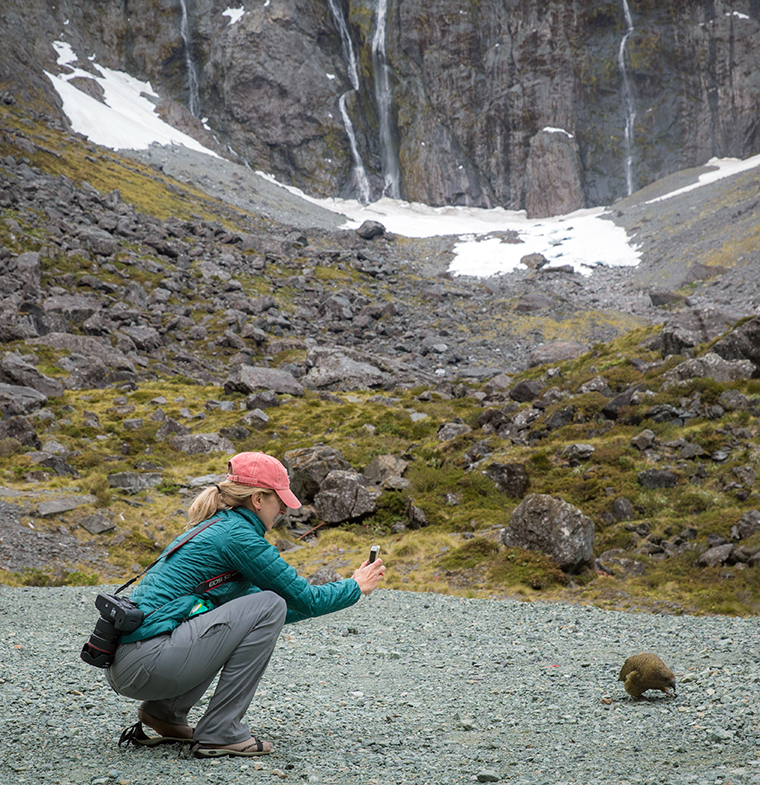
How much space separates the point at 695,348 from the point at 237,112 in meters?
98.7

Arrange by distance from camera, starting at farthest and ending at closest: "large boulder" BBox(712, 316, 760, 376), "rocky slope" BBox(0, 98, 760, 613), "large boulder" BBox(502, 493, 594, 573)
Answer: "large boulder" BBox(712, 316, 760, 376) → "rocky slope" BBox(0, 98, 760, 613) → "large boulder" BBox(502, 493, 594, 573)

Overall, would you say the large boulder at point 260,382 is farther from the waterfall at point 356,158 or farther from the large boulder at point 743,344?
the waterfall at point 356,158

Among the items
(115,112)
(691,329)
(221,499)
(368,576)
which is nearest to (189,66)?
(115,112)

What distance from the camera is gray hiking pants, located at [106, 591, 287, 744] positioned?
13.1 feet

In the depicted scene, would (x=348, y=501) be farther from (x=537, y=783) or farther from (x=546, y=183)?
(x=546, y=183)

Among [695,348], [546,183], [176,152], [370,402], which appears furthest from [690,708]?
[546,183]

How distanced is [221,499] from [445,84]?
11616 centimetres

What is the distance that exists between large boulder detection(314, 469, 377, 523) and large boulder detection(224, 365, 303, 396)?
12.5m

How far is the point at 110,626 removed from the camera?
3.97 m

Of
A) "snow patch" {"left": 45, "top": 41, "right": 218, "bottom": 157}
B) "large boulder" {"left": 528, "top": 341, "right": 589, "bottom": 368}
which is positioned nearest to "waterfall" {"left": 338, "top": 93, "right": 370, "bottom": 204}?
"snow patch" {"left": 45, "top": 41, "right": 218, "bottom": 157}

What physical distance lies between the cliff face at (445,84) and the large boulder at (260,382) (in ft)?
255

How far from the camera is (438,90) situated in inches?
4222

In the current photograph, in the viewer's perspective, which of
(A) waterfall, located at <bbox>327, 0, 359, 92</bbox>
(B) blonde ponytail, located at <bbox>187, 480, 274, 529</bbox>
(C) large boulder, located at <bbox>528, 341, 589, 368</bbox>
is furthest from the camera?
(A) waterfall, located at <bbox>327, 0, 359, 92</bbox>

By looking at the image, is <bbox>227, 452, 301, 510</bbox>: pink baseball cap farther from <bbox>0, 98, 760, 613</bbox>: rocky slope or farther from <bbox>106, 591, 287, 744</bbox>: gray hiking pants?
<bbox>0, 98, 760, 613</bbox>: rocky slope
